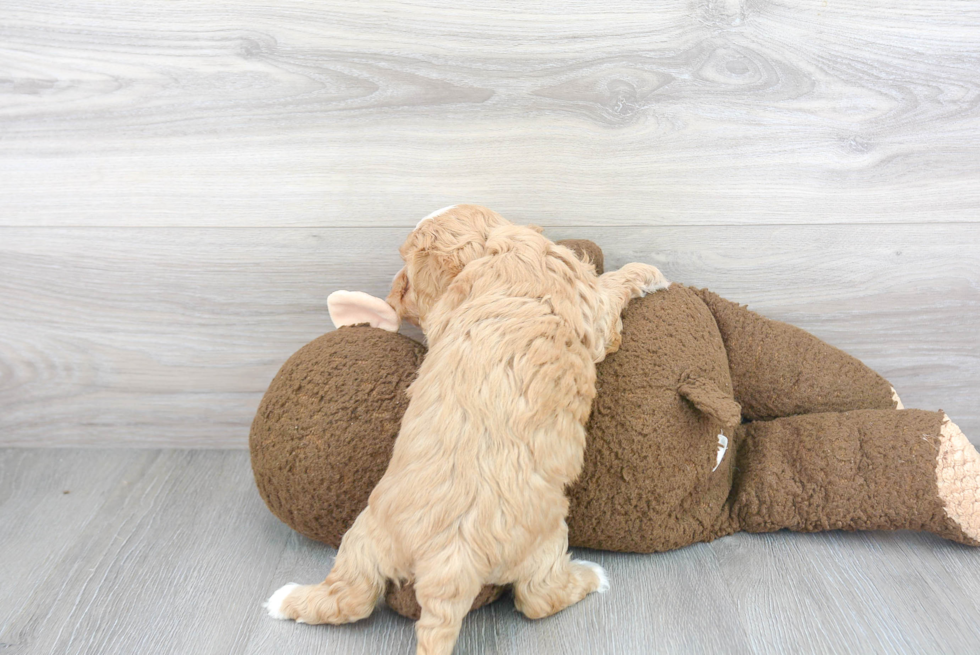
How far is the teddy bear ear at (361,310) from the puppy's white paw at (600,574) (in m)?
0.45

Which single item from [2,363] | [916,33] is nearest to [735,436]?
[916,33]

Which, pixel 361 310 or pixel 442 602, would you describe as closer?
pixel 442 602

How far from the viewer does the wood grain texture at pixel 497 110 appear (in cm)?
114

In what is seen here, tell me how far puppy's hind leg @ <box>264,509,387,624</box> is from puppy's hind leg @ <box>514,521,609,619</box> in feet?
0.59

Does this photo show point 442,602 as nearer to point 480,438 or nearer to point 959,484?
point 480,438

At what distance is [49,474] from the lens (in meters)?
1.33

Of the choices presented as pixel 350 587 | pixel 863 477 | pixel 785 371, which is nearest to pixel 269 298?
pixel 350 587

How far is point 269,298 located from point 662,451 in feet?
2.44

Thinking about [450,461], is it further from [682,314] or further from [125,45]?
[125,45]

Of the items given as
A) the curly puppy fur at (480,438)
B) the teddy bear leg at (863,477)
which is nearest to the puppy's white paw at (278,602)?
the curly puppy fur at (480,438)

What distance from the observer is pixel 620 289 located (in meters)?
1.04

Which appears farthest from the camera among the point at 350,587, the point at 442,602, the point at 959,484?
the point at 959,484

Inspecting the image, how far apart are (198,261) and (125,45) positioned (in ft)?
1.23

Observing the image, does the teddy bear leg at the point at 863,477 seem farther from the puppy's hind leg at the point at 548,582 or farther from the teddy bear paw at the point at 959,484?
the puppy's hind leg at the point at 548,582
